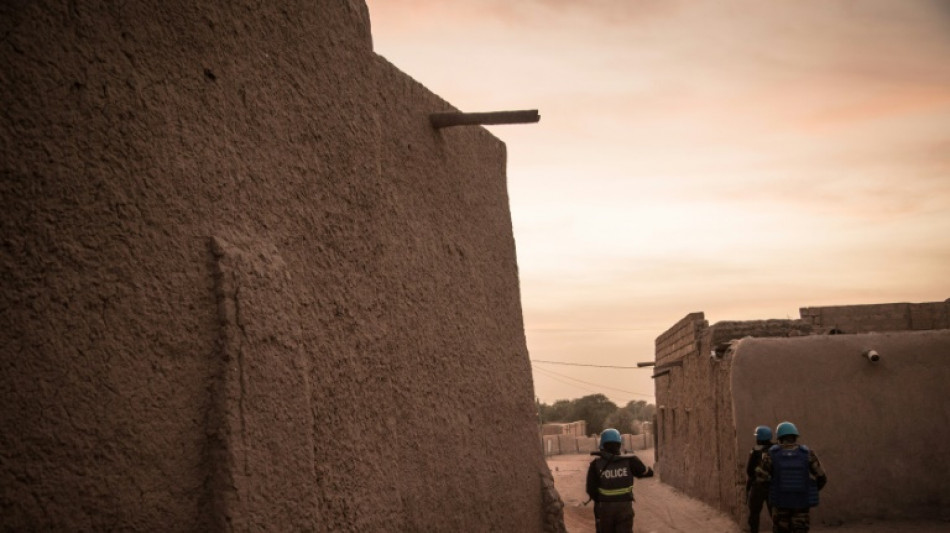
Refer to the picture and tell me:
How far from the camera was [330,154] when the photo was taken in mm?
4457

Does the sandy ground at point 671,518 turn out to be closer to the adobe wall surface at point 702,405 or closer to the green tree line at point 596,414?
the adobe wall surface at point 702,405

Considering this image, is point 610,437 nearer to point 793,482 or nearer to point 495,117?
point 793,482

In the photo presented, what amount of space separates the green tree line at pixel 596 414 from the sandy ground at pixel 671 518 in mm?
28838

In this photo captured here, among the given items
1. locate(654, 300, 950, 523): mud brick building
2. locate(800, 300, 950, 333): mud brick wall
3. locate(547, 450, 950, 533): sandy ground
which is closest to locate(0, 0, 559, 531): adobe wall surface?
locate(547, 450, 950, 533): sandy ground

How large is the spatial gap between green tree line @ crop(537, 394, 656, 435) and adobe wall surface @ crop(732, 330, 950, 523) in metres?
35.0

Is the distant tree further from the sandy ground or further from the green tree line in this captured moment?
the sandy ground

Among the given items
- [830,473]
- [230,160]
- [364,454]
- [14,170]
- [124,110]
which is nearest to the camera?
[14,170]

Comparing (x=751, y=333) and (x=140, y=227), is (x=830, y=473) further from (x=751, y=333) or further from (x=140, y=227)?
(x=140, y=227)

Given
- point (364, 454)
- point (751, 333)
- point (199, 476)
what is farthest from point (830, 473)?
point (199, 476)

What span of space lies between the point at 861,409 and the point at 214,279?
10417mm

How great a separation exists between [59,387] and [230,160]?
4.31 feet

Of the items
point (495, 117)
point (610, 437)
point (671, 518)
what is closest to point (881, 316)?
point (671, 518)

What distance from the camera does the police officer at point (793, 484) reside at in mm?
7352

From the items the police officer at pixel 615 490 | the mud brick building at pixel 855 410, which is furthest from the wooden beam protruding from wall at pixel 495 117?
the mud brick building at pixel 855 410
